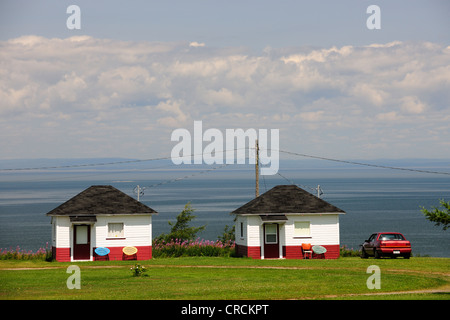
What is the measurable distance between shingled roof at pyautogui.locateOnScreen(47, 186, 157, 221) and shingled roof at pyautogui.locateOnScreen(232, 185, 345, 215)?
21.8 ft

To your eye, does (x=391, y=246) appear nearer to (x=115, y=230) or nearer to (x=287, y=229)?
(x=287, y=229)

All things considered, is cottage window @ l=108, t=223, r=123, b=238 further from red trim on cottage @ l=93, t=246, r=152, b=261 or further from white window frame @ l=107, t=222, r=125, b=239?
red trim on cottage @ l=93, t=246, r=152, b=261

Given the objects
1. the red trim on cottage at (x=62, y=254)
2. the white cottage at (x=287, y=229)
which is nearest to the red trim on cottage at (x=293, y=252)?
the white cottage at (x=287, y=229)

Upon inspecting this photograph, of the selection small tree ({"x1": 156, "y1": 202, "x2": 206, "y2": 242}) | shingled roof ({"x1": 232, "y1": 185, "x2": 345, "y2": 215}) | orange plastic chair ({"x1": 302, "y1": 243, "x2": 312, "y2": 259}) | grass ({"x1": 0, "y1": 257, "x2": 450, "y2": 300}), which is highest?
shingled roof ({"x1": 232, "y1": 185, "x2": 345, "y2": 215})

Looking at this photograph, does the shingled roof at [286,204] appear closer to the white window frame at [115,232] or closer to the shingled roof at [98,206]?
the shingled roof at [98,206]

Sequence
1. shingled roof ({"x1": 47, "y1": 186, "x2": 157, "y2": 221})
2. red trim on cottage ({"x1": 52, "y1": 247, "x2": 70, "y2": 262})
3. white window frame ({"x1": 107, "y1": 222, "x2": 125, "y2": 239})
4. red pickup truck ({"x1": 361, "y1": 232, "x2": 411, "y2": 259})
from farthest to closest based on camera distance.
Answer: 1. white window frame ({"x1": 107, "y1": 222, "x2": 125, "y2": 239})
2. shingled roof ({"x1": 47, "y1": 186, "x2": 157, "y2": 221})
3. red trim on cottage ({"x1": 52, "y1": 247, "x2": 70, "y2": 262})
4. red pickup truck ({"x1": 361, "y1": 232, "x2": 411, "y2": 259})

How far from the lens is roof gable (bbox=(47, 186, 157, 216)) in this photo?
45531 mm

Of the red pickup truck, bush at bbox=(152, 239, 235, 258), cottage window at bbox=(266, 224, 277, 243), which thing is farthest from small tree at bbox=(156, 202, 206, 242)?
the red pickup truck

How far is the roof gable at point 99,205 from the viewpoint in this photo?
4553 centimetres

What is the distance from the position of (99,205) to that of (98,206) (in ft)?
0.47

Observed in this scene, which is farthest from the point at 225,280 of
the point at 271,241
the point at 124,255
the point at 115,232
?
the point at 115,232

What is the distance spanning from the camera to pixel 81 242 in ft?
150

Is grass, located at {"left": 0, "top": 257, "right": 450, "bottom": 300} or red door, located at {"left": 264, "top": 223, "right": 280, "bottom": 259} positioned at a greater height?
red door, located at {"left": 264, "top": 223, "right": 280, "bottom": 259}
